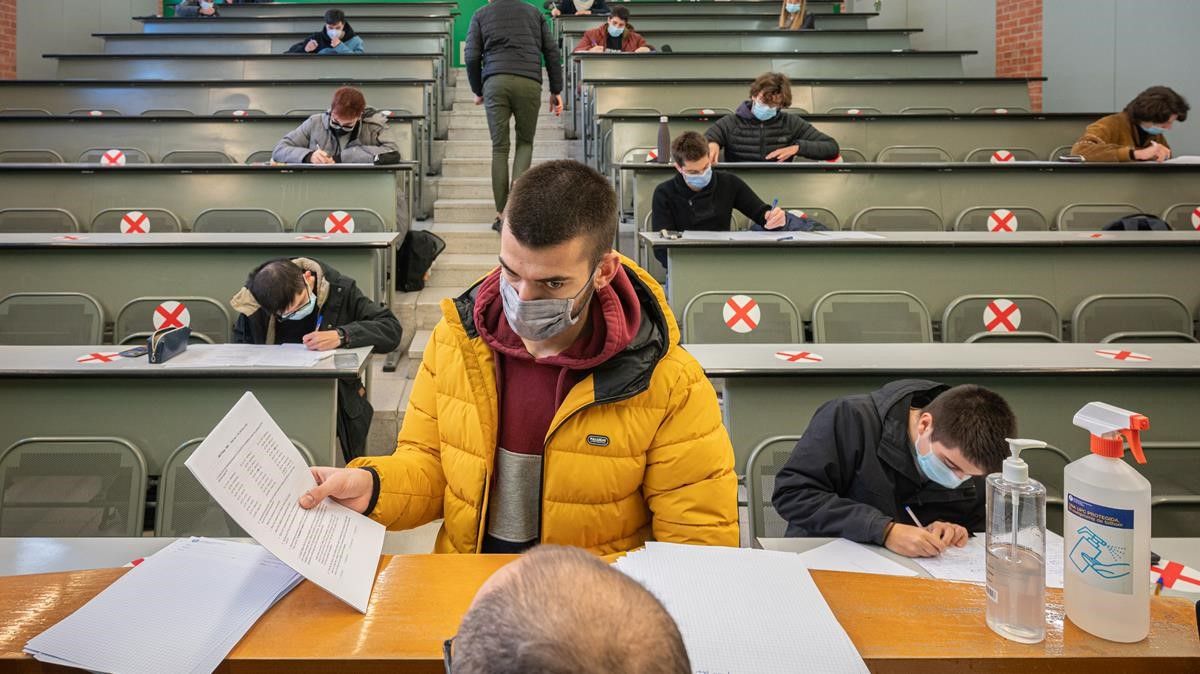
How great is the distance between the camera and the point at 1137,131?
212 inches

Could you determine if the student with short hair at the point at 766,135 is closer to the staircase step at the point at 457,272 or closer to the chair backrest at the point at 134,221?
the staircase step at the point at 457,272

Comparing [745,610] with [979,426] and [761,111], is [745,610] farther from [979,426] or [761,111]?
[761,111]

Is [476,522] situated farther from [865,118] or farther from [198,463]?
[865,118]

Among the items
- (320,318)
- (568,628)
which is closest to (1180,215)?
(320,318)

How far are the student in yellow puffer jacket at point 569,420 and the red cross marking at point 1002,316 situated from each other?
2.55 m

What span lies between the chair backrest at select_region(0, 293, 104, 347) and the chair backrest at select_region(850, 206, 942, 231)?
3.82m

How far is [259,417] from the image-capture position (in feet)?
3.50

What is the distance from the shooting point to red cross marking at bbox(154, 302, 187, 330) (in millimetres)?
3441

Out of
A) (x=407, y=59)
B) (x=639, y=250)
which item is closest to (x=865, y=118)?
(x=639, y=250)

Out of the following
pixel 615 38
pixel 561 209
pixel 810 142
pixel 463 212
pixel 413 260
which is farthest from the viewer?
pixel 615 38

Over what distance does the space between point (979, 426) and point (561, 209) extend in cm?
101

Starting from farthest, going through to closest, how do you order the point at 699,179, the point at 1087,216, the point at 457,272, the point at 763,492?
the point at 457,272 → the point at 1087,216 → the point at 699,179 → the point at 763,492

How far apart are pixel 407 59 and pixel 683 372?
703 cm

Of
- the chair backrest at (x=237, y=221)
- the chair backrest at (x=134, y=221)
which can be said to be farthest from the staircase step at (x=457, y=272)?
the chair backrest at (x=134, y=221)
